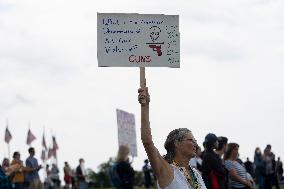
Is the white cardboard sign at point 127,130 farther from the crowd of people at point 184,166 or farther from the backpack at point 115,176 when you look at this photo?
the backpack at point 115,176

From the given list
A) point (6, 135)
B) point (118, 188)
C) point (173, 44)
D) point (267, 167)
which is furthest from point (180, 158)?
point (6, 135)

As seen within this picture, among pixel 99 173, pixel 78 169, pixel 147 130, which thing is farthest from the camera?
pixel 99 173

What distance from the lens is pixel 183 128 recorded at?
6.95 meters

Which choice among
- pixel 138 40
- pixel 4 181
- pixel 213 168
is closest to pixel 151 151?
pixel 138 40

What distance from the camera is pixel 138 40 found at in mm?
7738

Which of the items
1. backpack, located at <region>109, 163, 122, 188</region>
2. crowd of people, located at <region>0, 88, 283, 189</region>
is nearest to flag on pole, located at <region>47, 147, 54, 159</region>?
crowd of people, located at <region>0, 88, 283, 189</region>

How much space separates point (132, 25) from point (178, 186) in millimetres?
1821

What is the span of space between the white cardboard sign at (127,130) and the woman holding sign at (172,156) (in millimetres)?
13214

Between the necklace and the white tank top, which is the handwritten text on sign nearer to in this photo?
the necklace

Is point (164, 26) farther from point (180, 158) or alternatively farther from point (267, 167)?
point (267, 167)

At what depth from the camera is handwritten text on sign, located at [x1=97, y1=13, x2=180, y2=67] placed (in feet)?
25.1

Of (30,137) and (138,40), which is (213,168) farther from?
(30,137)

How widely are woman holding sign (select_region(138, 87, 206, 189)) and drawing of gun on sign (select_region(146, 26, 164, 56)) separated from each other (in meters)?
1.16

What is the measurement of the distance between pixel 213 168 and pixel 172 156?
4973 mm
